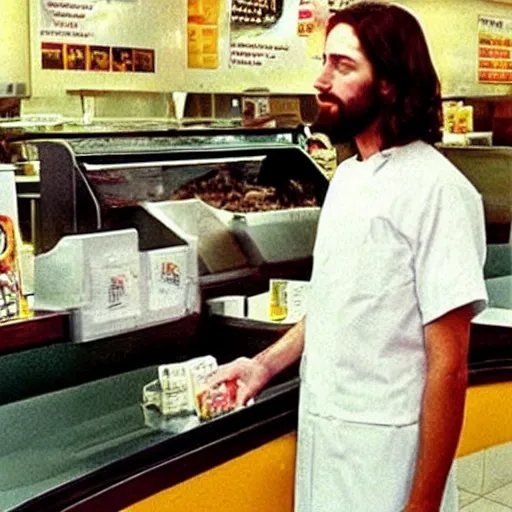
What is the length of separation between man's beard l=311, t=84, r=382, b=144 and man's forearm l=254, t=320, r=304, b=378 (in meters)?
0.54

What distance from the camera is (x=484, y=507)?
141 inches

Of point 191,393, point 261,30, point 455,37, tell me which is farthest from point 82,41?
point 455,37

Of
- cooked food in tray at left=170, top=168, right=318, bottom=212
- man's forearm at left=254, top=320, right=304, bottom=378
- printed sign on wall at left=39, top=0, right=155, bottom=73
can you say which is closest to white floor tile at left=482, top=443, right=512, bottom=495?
cooked food in tray at left=170, top=168, right=318, bottom=212

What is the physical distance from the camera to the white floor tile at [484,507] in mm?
3559

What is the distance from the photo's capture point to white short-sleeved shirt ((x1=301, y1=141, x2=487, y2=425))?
1.75 m

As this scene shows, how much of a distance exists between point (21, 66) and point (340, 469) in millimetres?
1970

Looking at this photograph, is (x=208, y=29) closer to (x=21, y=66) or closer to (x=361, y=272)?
(x=21, y=66)

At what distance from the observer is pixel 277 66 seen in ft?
13.8

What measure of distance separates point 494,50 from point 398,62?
13.7 ft

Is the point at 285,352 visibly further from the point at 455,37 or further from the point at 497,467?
the point at 455,37

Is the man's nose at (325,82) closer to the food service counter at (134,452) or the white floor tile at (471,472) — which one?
the food service counter at (134,452)

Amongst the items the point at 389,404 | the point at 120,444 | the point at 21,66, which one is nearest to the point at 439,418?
the point at 389,404

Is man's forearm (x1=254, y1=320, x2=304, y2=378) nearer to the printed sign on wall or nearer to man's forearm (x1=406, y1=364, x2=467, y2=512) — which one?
man's forearm (x1=406, y1=364, x2=467, y2=512)

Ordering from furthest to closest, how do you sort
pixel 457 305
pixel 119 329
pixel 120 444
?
1. pixel 119 329
2. pixel 120 444
3. pixel 457 305
